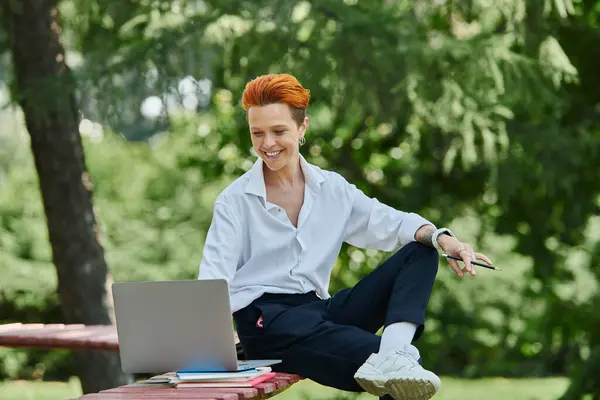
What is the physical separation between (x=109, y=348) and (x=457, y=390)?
4.89 metres

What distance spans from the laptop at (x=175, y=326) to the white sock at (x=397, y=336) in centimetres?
40

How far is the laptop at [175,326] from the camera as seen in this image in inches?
116

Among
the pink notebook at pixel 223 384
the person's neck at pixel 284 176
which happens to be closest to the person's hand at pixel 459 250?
the person's neck at pixel 284 176

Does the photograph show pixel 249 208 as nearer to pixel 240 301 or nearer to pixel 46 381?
pixel 240 301

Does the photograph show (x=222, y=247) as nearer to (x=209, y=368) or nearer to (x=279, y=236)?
(x=279, y=236)

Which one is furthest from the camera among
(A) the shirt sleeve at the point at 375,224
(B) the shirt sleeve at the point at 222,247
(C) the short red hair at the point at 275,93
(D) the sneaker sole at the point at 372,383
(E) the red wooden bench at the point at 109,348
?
(A) the shirt sleeve at the point at 375,224

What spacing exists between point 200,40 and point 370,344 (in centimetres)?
229

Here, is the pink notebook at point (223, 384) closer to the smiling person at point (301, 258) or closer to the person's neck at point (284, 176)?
the smiling person at point (301, 258)

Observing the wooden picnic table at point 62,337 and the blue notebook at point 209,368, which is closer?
the blue notebook at point 209,368

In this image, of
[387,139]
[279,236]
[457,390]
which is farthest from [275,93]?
[457,390]

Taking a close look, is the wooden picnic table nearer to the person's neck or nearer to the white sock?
the person's neck

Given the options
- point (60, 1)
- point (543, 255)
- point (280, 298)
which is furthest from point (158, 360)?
point (543, 255)

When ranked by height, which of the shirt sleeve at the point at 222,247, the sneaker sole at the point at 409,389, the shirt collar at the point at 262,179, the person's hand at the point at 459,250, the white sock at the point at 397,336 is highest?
the shirt collar at the point at 262,179

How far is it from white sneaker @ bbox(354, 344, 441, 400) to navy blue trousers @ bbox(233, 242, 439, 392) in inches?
5.4
